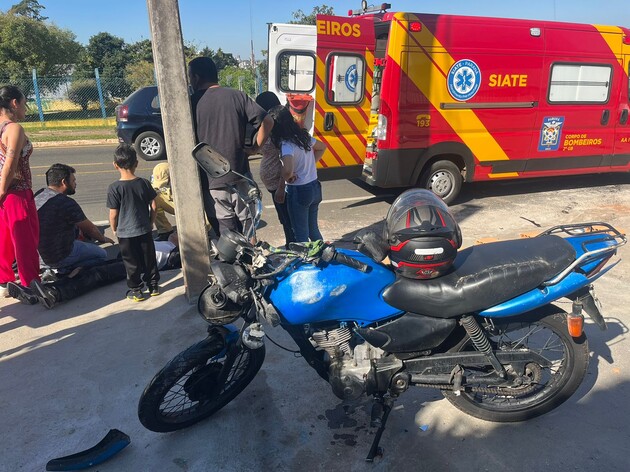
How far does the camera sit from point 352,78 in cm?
726

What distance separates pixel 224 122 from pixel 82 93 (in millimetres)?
16488

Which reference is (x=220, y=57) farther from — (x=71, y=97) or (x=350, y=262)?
(x=350, y=262)

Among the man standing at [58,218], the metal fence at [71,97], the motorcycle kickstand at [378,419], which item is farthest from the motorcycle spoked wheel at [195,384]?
the metal fence at [71,97]

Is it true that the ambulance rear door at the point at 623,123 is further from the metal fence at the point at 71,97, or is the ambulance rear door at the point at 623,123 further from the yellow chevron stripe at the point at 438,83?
the metal fence at the point at 71,97

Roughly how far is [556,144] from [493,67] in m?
1.77

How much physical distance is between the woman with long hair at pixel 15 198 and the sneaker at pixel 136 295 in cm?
83

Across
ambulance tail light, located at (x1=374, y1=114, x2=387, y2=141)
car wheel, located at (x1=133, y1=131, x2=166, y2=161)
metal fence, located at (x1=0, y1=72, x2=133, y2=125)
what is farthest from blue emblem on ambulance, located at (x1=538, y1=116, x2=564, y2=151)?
metal fence, located at (x1=0, y1=72, x2=133, y2=125)

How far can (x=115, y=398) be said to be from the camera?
9.84ft

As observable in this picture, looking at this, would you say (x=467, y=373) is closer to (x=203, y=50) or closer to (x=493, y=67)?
(x=493, y=67)

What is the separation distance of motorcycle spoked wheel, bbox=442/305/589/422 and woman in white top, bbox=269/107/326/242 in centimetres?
213

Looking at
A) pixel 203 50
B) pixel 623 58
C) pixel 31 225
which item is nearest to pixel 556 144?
pixel 623 58

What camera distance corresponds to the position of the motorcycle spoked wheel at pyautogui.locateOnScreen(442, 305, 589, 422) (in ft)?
8.50

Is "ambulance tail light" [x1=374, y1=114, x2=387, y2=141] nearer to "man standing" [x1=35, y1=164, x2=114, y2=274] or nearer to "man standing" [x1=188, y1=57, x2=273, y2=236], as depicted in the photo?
"man standing" [x1=188, y1=57, x2=273, y2=236]

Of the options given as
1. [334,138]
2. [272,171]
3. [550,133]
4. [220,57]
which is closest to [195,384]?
[272,171]
